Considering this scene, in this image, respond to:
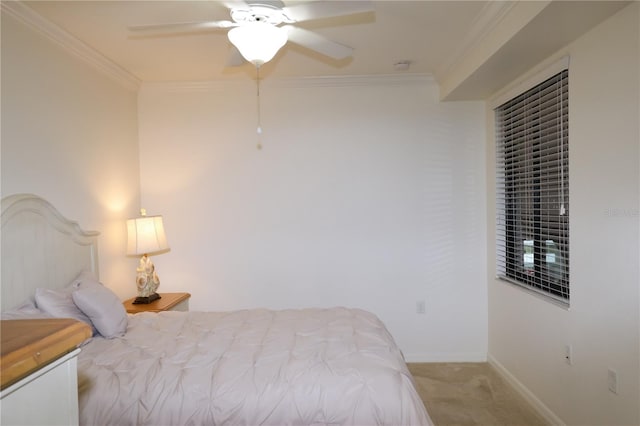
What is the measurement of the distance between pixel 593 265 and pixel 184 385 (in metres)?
2.24

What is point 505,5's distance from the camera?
87.2 inches

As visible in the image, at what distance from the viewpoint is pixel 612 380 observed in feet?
6.54

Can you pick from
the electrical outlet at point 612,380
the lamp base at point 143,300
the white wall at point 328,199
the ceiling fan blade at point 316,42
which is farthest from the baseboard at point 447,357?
the ceiling fan blade at point 316,42

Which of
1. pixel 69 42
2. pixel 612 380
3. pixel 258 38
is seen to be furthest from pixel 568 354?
pixel 69 42

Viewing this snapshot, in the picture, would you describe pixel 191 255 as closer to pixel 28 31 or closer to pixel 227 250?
pixel 227 250

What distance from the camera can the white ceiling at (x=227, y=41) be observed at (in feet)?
7.59

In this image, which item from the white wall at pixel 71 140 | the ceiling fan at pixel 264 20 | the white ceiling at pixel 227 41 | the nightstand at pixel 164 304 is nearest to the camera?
the ceiling fan at pixel 264 20

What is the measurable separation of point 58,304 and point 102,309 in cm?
22

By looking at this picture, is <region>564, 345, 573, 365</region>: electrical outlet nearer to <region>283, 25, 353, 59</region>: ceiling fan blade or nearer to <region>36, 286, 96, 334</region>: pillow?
<region>283, 25, 353, 59</region>: ceiling fan blade

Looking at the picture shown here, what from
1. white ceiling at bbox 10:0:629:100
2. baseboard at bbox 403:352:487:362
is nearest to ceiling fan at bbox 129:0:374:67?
white ceiling at bbox 10:0:629:100

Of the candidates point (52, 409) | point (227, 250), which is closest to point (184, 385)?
point (52, 409)

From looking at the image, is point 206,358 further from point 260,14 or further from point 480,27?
point 480,27

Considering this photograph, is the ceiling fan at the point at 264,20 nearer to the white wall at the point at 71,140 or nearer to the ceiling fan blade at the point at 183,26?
the ceiling fan blade at the point at 183,26

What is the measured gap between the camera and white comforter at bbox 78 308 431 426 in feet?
5.24
